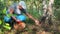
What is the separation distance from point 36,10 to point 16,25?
0.45 m

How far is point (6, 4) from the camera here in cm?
452

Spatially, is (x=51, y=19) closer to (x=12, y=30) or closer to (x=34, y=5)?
(x=34, y=5)

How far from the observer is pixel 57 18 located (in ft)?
14.9

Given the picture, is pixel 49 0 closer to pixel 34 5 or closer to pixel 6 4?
pixel 34 5

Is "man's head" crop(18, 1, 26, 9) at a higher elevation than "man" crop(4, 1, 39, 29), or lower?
higher

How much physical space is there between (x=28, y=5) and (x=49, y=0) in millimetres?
390

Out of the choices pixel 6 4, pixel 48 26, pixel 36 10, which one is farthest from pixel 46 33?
pixel 6 4

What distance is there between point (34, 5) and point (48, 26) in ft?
1.51

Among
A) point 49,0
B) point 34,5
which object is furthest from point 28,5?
point 49,0

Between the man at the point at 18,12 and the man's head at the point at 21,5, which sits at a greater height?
the man's head at the point at 21,5

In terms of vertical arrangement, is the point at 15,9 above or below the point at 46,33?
above

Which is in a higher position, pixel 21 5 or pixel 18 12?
pixel 21 5

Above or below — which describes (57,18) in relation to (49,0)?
below

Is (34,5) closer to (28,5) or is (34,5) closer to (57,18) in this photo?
(28,5)
